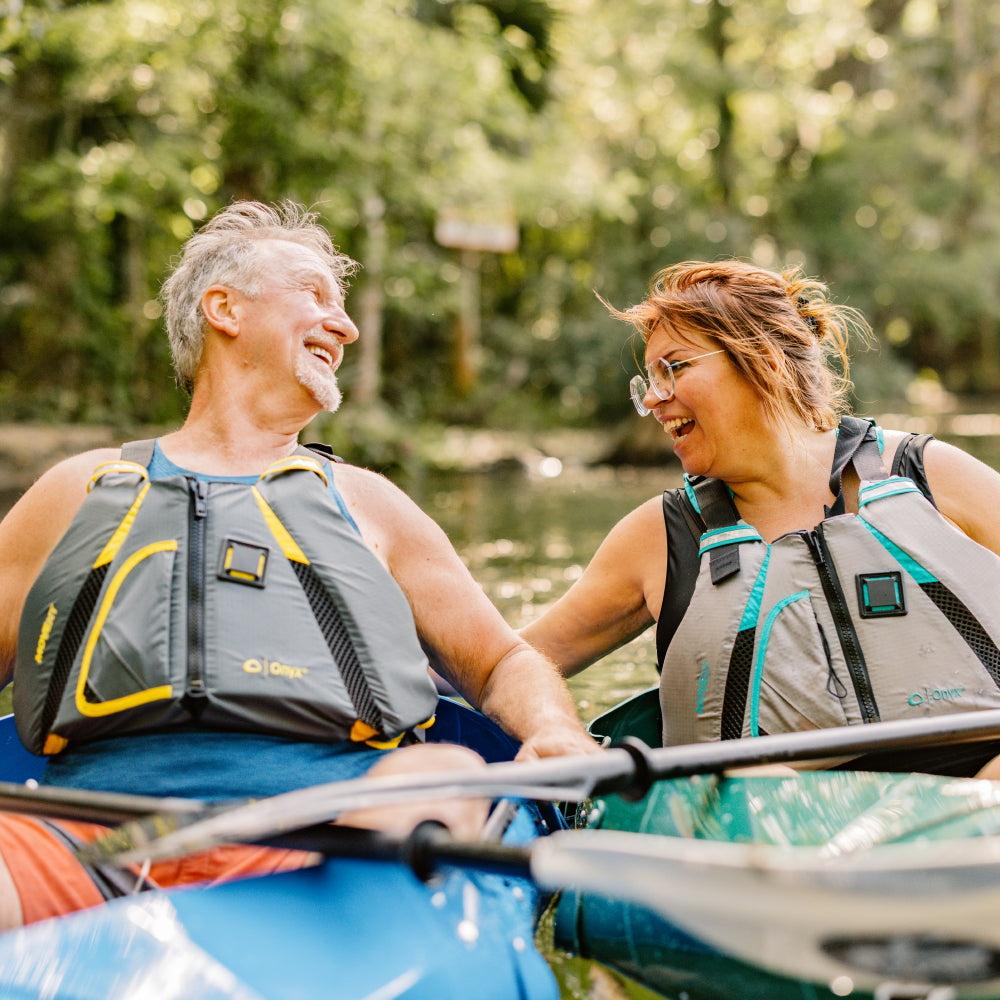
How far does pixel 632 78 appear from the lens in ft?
62.1

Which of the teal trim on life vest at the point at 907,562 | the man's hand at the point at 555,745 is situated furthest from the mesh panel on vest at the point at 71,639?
the teal trim on life vest at the point at 907,562

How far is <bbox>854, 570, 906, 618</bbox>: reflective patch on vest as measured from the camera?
2086mm

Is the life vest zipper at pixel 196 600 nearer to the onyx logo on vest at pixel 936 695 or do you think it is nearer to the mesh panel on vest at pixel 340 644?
the mesh panel on vest at pixel 340 644

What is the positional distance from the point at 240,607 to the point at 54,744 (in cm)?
35

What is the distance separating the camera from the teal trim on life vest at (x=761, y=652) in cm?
209

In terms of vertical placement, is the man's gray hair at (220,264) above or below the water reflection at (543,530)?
above

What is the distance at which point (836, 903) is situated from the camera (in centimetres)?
110

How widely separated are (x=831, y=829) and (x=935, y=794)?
152mm

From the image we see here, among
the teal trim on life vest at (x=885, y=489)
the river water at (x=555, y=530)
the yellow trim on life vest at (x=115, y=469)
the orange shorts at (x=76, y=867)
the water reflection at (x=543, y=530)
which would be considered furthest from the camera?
the water reflection at (x=543, y=530)

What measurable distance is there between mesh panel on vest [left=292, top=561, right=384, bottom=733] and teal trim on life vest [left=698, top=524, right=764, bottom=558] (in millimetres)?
747

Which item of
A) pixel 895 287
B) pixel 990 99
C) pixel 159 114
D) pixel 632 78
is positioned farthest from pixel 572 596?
pixel 990 99

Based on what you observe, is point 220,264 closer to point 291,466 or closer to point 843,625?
point 291,466

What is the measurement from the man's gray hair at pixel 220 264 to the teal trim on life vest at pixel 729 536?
876 millimetres

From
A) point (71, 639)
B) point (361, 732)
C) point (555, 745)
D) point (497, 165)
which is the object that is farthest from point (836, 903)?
point (497, 165)
